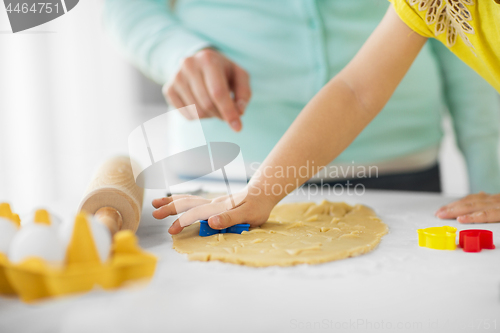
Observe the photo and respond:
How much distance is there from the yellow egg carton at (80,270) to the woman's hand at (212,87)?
471 millimetres

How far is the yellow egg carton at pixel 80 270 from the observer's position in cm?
31

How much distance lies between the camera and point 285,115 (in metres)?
0.97

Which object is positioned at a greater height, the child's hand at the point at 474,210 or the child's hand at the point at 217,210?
the child's hand at the point at 217,210

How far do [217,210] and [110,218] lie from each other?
0.53 feet

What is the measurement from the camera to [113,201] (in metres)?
0.50

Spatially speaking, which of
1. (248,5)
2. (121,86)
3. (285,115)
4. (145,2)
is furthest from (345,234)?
(121,86)

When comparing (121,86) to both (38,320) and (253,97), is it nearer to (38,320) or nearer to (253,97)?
(253,97)

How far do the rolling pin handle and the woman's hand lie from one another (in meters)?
0.34

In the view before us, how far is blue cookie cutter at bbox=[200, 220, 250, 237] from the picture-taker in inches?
21.8

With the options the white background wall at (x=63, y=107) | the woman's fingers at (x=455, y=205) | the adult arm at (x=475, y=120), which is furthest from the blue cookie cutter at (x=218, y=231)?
the white background wall at (x=63, y=107)

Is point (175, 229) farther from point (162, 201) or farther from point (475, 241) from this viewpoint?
point (475, 241)

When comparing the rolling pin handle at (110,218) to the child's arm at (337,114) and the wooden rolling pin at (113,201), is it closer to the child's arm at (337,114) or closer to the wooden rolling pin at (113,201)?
the wooden rolling pin at (113,201)

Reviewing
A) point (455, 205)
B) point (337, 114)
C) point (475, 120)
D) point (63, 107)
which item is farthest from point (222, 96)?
point (63, 107)

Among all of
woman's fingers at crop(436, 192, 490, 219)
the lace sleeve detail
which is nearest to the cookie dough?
woman's fingers at crop(436, 192, 490, 219)
